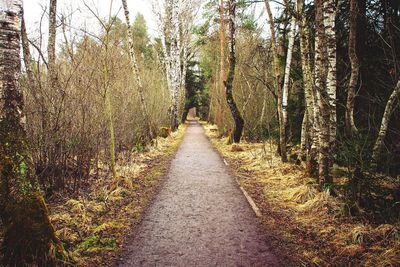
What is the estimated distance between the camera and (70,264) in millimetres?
3590

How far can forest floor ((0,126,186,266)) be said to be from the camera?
13.6ft

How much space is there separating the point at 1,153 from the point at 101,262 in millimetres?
1876

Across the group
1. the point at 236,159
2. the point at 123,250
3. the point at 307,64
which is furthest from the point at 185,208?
the point at 236,159

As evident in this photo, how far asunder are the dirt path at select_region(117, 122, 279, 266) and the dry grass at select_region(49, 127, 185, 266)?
0.94 feet

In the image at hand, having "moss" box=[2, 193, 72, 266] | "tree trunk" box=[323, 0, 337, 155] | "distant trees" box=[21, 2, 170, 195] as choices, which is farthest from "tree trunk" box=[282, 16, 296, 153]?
"moss" box=[2, 193, 72, 266]

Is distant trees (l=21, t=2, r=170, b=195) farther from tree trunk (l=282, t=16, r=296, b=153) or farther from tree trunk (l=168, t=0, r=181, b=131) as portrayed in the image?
tree trunk (l=168, t=0, r=181, b=131)

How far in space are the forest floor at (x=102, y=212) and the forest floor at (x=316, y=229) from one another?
2448 millimetres

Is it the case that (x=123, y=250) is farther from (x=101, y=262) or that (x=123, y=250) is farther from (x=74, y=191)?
(x=74, y=191)

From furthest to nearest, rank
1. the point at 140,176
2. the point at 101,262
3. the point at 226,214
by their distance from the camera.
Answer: the point at 140,176 → the point at 226,214 → the point at 101,262

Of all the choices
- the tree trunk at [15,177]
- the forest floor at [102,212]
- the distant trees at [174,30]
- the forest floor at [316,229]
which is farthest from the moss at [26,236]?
the distant trees at [174,30]

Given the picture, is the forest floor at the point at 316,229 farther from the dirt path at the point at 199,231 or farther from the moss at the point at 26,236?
the moss at the point at 26,236

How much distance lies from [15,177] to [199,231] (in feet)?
9.30

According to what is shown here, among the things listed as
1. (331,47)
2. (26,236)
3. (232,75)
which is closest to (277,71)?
(331,47)

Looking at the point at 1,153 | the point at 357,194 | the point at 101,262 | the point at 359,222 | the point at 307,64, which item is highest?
the point at 307,64
